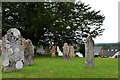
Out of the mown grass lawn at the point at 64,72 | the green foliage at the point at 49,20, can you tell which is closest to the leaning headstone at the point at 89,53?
the mown grass lawn at the point at 64,72

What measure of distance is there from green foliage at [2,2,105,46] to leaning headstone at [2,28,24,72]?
→ 2613 centimetres

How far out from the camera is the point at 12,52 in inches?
653

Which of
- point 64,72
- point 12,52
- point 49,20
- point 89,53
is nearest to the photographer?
point 64,72

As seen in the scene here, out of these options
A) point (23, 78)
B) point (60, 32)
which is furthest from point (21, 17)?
point (23, 78)

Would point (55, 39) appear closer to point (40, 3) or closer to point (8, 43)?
point (40, 3)

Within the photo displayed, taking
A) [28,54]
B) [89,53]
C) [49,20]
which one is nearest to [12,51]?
[89,53]

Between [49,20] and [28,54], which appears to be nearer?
[28,54]

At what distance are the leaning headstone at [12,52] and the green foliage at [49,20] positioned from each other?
26.1 m

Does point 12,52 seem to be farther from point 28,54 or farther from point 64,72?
point 28,54

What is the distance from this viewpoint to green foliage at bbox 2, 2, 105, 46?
144ft

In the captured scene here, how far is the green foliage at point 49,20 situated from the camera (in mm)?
43812

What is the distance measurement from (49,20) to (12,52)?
88.1 feet

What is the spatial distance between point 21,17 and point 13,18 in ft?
3.81

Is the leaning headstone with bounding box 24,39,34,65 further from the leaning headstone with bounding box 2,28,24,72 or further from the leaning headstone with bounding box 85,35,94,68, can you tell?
the leaning headstone with bounding box 2,28,24,72
